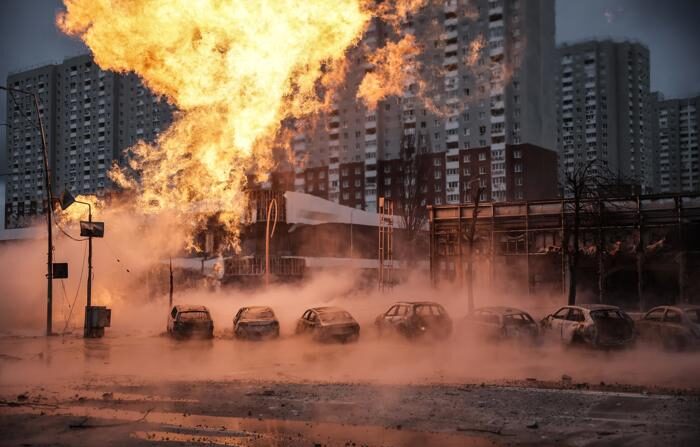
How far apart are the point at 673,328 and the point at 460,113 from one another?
77363mm

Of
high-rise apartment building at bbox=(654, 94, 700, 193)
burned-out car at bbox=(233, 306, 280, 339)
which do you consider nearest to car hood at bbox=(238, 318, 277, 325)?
burned-out car at bbox=(233, 306, 280, 339)

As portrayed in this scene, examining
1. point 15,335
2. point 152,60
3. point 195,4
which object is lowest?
point 15,335

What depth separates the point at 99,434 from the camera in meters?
10.3

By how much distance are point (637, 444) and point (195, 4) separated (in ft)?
66.8

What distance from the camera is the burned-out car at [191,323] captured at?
25859mm

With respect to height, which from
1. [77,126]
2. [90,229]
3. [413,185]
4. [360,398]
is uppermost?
[77,126]

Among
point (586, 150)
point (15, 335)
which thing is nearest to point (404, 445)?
point (15, 335)

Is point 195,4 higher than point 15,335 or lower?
higher

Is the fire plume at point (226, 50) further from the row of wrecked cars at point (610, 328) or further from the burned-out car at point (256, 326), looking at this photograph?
the row of wrecked cars at point (610, 328)

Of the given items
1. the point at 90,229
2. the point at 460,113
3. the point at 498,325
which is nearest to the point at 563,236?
the point at 498,325

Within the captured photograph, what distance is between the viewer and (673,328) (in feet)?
62.8

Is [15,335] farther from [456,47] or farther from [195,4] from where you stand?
[456,47]

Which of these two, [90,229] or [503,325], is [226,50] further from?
[503,325]

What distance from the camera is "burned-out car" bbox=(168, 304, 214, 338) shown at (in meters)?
25.9
